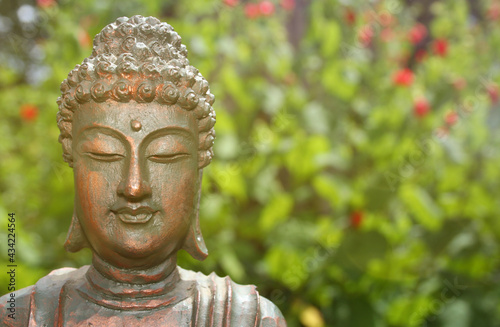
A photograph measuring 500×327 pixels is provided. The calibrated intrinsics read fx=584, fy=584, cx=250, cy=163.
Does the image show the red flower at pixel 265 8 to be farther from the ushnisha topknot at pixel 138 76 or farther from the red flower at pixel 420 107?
the ushnisha topknot at pixel 138 76

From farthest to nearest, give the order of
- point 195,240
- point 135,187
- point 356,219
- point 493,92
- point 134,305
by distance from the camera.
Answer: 1. point 493,92
2. point 356,219
3. point 195,240
4. point 134,305
5. point 135,187

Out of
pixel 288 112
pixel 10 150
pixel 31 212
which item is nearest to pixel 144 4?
pixel 288 112

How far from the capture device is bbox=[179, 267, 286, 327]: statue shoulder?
143 cm

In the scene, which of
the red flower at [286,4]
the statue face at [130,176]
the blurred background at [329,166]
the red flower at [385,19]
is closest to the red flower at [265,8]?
the blurred background at [329,166]

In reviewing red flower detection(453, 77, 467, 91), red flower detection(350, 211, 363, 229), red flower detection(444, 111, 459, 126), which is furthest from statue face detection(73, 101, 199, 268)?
red flower detection(453, 77, 467, 91)

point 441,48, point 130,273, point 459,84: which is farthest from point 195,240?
point 441,48

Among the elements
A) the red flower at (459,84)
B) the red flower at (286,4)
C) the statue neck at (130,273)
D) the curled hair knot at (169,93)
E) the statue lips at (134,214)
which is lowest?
the statue neck at (130,273)

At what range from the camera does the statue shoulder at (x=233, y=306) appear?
143cm

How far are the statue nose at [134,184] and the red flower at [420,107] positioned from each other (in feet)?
7.09

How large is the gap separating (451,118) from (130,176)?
7.55 ft

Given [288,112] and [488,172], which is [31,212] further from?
[488,172]

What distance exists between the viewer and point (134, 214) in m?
1.36

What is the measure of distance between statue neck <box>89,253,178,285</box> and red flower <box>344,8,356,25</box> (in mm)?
2337

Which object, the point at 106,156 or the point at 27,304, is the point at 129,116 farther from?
the point at 27,304
